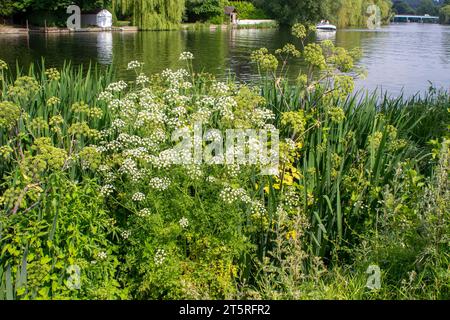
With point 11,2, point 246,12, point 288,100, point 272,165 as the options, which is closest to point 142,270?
point 272,165

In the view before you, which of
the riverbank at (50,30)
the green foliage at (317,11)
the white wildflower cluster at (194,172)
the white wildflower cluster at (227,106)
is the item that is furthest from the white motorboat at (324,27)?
the white wildflower cluster at (194,172)

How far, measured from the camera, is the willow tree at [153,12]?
A: 4356cm

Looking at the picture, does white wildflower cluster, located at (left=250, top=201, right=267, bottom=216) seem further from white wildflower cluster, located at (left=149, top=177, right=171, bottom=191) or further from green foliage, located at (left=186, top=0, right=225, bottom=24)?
green foliage, located at (left=186, top=0, right=225, bottom=24)

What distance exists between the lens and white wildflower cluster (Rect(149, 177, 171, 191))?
3.22 meters

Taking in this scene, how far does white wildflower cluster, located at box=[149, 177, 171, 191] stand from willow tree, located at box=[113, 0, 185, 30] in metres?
41.9

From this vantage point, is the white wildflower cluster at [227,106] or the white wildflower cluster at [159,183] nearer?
the white wildflower cluster at [159,183]

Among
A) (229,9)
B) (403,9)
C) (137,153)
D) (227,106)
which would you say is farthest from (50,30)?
(403,9)

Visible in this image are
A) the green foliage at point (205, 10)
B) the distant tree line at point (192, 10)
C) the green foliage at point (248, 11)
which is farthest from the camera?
the green foliage at point (248, 11)

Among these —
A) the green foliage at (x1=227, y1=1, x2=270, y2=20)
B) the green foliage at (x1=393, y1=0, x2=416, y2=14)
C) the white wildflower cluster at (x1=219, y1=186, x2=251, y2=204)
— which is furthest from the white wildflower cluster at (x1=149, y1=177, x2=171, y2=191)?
the green foliage at (x1=393, y1=0, x2=416, y2=14)

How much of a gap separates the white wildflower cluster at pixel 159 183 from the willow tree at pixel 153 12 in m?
41.9

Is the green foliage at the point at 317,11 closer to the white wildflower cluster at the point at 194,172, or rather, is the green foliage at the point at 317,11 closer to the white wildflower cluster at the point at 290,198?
the white wildflower cluster at the point at 290,198

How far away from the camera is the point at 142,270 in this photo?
3.15m

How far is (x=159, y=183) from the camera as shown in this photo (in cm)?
326

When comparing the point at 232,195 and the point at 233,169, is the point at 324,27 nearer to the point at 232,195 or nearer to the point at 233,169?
the point at 233,169
